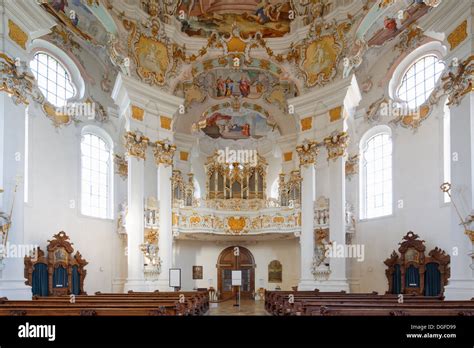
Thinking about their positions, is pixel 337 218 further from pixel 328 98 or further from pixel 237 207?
pixel 237 207

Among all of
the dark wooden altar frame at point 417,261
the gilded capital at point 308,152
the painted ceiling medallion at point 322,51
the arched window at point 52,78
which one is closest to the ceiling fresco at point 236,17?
the painted ceiling medallion at point 322,51

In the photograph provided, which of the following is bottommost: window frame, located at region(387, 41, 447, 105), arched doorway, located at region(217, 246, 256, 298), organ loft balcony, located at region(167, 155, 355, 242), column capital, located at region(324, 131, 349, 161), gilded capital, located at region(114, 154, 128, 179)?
arched doorway, located at region(217, 246, 256, 298)

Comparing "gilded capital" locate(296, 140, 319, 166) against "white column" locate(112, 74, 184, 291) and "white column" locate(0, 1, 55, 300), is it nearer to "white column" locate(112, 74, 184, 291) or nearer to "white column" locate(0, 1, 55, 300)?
"white column" locate(112, 74, 184, 291)

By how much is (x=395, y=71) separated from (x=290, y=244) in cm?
983

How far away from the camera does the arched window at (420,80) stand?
1820 centimetres

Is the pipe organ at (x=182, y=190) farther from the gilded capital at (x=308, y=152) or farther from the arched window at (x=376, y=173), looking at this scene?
the arched window at (x=376, y=173)

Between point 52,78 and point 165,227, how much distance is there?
24.7ft

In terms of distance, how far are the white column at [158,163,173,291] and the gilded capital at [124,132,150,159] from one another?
1.09 metres

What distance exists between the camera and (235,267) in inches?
984

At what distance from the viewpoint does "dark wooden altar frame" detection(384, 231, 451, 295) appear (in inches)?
633

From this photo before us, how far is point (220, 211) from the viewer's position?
75.6 feet

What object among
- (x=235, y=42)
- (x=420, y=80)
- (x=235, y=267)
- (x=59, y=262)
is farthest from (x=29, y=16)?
(x=235, y=267)

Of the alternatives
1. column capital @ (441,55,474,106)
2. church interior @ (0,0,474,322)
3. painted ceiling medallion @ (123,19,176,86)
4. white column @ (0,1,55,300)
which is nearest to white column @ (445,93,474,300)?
column capital @ (441,55,474,106)

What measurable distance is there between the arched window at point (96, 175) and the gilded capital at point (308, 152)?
8651 mm
